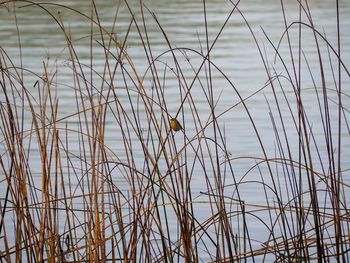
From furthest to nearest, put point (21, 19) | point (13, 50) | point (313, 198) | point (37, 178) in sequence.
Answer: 1. point (21, 19)
2. point (13, 50)
3. point (37, 178)
4. point (313, 198)

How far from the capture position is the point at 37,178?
13.4 ft

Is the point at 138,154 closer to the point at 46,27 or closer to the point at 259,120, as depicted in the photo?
the point at 259,120

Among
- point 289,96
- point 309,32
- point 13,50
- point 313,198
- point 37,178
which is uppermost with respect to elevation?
point 309,32

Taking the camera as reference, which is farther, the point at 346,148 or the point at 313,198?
the point at 346,148

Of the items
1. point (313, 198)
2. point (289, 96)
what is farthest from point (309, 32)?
point (313, 198)

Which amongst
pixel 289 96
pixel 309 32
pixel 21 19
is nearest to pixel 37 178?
pixel 289 96

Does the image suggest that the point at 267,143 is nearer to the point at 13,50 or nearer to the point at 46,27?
the point at 13,50

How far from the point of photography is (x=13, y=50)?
8344mm

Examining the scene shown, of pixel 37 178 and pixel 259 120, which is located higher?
pixel 259 120

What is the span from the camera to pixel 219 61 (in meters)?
7.54

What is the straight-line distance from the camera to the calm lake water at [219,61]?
4332mm

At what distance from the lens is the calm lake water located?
14.2ft

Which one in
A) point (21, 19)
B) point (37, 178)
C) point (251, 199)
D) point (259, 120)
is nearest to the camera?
point (251, 199)

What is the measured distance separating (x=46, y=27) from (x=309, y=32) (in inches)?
105
